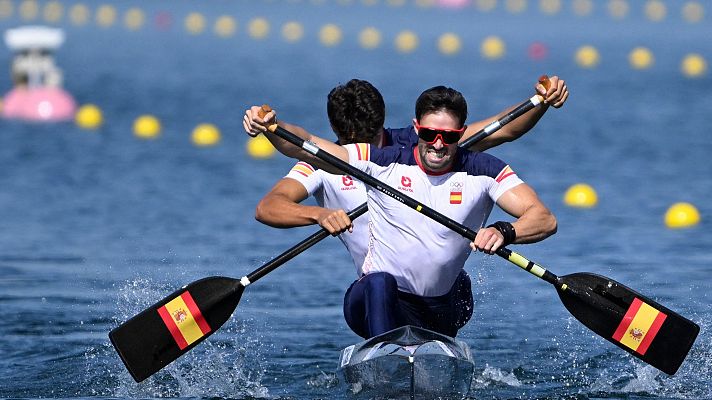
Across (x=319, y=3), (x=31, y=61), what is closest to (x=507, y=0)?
(x=319, y=3)

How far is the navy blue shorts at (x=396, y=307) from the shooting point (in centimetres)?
669

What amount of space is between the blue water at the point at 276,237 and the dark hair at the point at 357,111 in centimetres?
148

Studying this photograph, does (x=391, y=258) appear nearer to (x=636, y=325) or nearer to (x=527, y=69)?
(x=636, y=325)

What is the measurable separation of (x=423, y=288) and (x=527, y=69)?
74.3 feet

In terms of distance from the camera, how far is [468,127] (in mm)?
7461

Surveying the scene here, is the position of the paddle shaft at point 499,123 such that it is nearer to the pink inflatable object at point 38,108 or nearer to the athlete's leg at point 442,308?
the athlete's leg at point 442,308

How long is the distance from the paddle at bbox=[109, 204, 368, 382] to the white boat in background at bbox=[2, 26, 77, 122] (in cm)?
1292

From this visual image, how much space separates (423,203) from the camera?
6711 millimetres

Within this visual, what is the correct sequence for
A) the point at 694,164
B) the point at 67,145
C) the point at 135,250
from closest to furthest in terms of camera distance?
1. the point at 135,250
2. the point at 694,164
3. the point at 67,145

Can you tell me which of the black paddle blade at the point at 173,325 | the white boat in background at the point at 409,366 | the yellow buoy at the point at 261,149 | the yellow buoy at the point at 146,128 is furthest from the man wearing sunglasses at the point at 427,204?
the yellow buoy at the point at 146,128

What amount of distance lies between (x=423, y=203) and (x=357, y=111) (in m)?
0.63

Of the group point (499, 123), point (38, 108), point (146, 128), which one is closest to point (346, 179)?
point (499, 123)

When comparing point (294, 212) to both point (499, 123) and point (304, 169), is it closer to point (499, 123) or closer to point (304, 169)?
point (304, 169)

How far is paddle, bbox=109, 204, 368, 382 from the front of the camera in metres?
7.21
